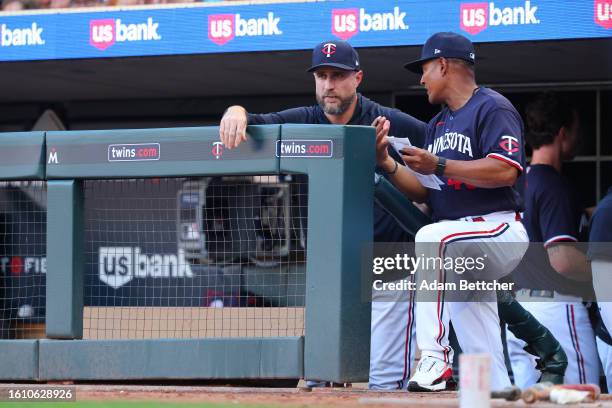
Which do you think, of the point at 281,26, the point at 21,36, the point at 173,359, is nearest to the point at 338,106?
the point at 173,359

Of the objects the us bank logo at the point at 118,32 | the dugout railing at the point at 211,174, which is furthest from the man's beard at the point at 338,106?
the us bank logo at the point at 118,32

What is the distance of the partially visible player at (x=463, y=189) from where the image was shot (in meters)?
3.96

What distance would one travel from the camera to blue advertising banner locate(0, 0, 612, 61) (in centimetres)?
643

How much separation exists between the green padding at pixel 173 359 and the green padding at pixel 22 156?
0.72 meters

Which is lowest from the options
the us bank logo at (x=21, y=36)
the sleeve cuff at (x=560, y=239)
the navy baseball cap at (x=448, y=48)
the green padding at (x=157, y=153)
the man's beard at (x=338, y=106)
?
the sleeve cuff at (x=560, y=239)

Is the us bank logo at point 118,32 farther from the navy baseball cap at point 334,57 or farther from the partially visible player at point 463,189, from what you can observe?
the partially visible player at point 463,189

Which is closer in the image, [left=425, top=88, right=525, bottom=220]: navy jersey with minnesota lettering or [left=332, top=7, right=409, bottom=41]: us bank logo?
[left=425, top=88, right=525, bottom=220]: navy jersey with minnesota lettering

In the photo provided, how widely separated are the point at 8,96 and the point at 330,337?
6.03m

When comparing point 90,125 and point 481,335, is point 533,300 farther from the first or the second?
point 90,125

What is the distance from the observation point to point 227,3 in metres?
7.13

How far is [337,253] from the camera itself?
404cm

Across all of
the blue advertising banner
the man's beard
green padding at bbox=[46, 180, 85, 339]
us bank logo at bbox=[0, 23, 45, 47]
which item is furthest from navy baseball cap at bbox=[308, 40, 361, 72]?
us bank logo at bbox=[0, 23, 45, 47]

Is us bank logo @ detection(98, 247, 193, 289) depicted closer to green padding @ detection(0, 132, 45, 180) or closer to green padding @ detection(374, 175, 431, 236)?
green padding @ detection(0, 132, 45, 180)

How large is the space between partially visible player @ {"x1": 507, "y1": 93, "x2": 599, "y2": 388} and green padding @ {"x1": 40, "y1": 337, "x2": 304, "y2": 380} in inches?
77.6
